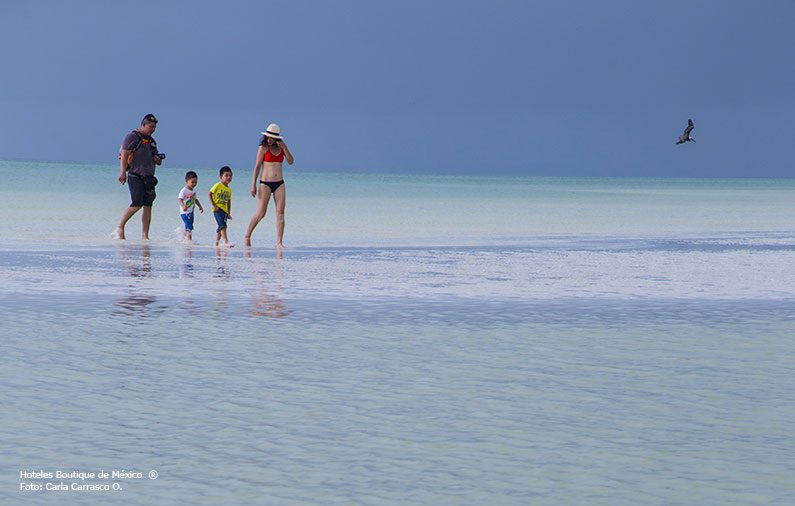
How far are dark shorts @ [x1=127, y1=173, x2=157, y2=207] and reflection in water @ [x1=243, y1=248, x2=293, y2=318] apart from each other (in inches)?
130

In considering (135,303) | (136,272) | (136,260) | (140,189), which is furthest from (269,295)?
(140,189)

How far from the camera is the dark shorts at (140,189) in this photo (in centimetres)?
1902

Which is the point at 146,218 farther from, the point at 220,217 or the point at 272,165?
the point at 272,165

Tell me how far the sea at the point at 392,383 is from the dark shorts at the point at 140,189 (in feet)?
9.83

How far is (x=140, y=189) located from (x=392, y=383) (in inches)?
469

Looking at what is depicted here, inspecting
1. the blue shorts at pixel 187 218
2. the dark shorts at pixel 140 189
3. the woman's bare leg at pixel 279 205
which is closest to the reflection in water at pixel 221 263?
the woman's bare leg at pixel 279 205

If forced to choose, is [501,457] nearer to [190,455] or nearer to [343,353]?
[190,455]

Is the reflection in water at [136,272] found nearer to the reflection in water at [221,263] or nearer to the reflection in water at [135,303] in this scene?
the reflection in water at [135,303]

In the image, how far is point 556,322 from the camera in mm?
10609

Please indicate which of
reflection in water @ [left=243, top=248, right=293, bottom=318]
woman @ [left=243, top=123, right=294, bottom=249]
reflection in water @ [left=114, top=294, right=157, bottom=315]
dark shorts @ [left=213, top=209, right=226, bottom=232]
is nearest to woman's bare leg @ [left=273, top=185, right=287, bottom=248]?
woman @ [left=243, top=123, right=294, bottom=249]

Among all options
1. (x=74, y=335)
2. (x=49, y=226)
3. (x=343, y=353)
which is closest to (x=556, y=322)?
Result: (x=343, y=353)

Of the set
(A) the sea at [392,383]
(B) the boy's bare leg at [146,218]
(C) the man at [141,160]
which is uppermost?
(C) the man at [141,160]

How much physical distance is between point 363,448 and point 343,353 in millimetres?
2749

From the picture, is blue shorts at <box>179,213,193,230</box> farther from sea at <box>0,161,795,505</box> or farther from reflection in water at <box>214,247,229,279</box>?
sea at <box>0,161,795,505</box>
